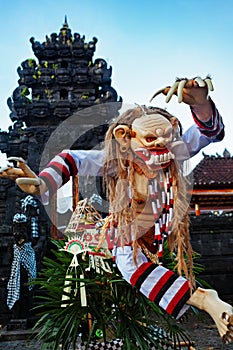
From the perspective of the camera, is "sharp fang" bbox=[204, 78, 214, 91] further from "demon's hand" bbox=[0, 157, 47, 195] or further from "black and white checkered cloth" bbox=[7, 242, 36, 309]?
"black and white checkered cloth" bbox=[7, 242, 36, 309]

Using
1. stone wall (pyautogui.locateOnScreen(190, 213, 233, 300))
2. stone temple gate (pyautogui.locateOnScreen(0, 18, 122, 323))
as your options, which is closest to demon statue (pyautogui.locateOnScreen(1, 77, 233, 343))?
stone wall (pyautogui.locateOnScreen(190, 213, 233, 300))

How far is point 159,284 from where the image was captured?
2.05 metres

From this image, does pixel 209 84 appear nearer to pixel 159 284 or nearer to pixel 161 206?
pixel 161 206

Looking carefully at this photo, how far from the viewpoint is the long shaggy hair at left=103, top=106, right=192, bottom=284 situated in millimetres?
2330

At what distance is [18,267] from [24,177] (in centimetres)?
437

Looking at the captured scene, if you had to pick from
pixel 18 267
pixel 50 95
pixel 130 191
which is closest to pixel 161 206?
pixel 130 191

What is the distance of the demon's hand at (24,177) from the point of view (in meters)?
2.14

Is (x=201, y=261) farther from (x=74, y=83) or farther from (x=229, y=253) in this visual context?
(x=74, y=83)

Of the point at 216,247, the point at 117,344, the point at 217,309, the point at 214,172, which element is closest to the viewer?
the point at 217,309

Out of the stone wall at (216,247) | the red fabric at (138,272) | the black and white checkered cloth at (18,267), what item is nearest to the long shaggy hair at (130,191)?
the red fabric at (138,272)

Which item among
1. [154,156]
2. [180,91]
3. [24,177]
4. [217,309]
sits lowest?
[217,309]

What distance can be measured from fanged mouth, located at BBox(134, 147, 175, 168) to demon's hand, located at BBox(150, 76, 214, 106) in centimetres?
34

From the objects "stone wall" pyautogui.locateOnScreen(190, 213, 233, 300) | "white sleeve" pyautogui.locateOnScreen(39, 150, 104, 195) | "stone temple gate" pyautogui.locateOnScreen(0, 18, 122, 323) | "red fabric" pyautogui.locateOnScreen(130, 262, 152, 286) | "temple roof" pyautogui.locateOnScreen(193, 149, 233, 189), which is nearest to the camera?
"red fabric" pyautogui.locateOnScreen(130, 262, 152, 286)

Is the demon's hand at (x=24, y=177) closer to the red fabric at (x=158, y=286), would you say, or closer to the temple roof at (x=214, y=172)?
the red fabric at (x=158, y=286)
